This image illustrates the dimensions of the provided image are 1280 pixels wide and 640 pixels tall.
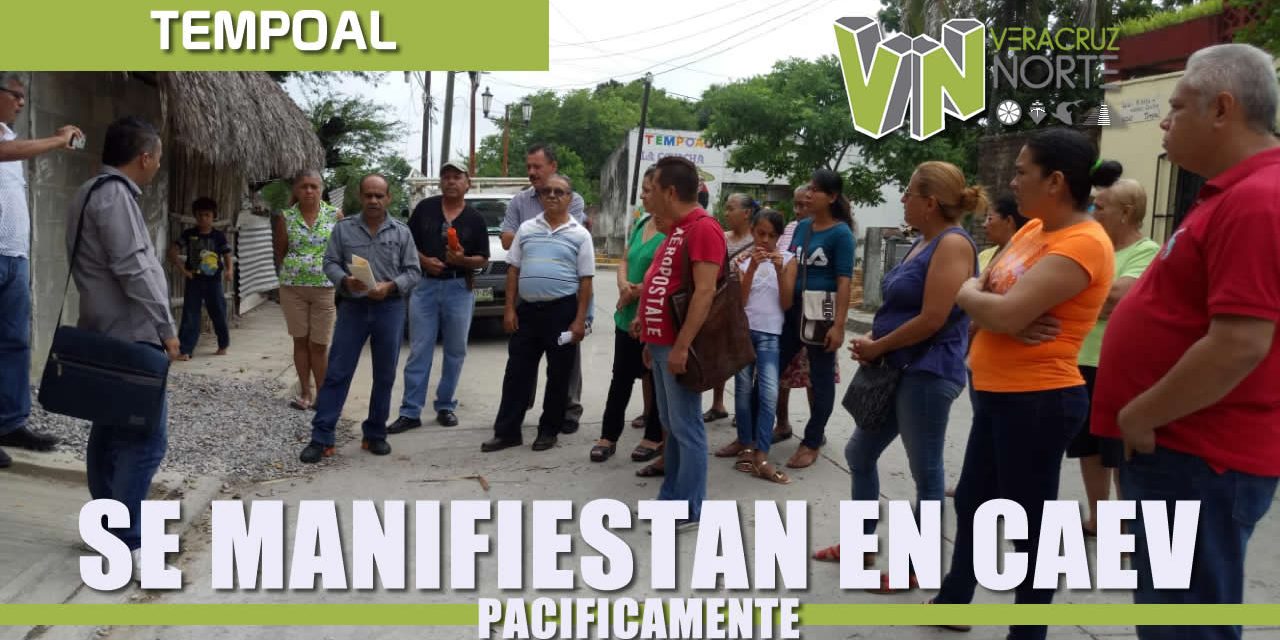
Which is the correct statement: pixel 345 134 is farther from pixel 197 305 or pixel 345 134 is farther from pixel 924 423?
pixel 924 423

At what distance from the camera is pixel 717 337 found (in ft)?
15.0

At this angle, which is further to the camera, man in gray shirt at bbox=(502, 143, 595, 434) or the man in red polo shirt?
man in gray shirt at bbox=(502, 143, 595, 434)

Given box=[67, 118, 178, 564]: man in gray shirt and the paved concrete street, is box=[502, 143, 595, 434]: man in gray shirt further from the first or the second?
box=[67, 118, 178, 564]: man in gray shirt

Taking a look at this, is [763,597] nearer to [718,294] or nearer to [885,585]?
[885,585]

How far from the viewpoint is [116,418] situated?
3670 mm

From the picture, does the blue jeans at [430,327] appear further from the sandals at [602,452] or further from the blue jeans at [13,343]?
the blue jeans at [13,343]

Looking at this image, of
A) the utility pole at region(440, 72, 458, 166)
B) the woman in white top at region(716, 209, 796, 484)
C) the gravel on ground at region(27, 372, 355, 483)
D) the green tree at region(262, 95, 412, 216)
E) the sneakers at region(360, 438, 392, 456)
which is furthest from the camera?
the utility pole at region(440, 72, 458, 166)

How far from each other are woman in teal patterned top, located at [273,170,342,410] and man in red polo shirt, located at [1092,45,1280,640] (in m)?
5.82

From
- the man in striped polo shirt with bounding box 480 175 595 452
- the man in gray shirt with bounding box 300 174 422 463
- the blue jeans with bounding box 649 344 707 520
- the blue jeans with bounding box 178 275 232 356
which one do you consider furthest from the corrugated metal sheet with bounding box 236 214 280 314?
the blue jeans with bounding box 649 344 707 520

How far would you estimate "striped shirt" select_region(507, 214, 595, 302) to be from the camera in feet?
20.4

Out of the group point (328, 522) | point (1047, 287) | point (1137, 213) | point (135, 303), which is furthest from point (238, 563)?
point (1137, 213)

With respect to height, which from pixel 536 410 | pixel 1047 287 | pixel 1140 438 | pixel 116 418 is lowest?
pixel 536 410

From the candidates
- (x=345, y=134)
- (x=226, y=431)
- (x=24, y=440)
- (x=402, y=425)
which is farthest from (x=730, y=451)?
(x=345, y=134)

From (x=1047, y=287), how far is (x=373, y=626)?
2593 mm
